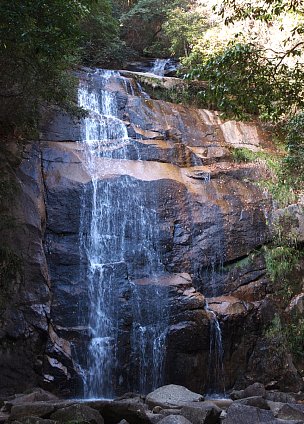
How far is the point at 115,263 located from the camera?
1155 centimetres

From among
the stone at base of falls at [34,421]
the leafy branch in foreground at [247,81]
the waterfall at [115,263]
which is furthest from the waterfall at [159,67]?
the stone at base of falls at [34,421]

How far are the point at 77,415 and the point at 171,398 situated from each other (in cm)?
249

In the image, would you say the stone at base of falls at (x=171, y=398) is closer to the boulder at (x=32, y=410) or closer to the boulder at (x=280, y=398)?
the boulder at (x=280, y=398)

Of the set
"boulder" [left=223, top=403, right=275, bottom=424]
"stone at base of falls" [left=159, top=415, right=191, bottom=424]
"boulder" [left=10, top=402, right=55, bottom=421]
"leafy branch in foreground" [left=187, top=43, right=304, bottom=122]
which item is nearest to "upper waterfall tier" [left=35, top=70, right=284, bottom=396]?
"boulder" [left=10, top=402, right=55, bottom=421]

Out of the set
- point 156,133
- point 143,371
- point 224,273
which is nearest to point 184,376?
point 143,371

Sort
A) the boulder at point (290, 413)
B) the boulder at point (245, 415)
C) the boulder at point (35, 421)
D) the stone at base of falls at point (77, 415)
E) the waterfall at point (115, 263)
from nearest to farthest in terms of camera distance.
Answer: the boulder at point (35, 421) → the stone at base of falls at point (77, 415) → the boulder at point (245, 415) → the boulder at point (290, 413) → the waterfall at point (115, 263)

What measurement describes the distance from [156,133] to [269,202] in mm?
4089

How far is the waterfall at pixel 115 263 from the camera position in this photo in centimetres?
1043

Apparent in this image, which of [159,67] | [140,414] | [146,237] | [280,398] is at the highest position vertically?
[159,67]

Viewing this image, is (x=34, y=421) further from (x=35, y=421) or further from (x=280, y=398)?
(x=280, y=398)

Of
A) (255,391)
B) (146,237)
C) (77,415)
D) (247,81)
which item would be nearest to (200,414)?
(77,415)

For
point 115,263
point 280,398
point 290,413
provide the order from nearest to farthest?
point 290,413 < point 280,398 < point 115,263

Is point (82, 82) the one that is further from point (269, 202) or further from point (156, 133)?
point (269, 202)

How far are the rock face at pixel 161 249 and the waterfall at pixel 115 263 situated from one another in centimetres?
11
